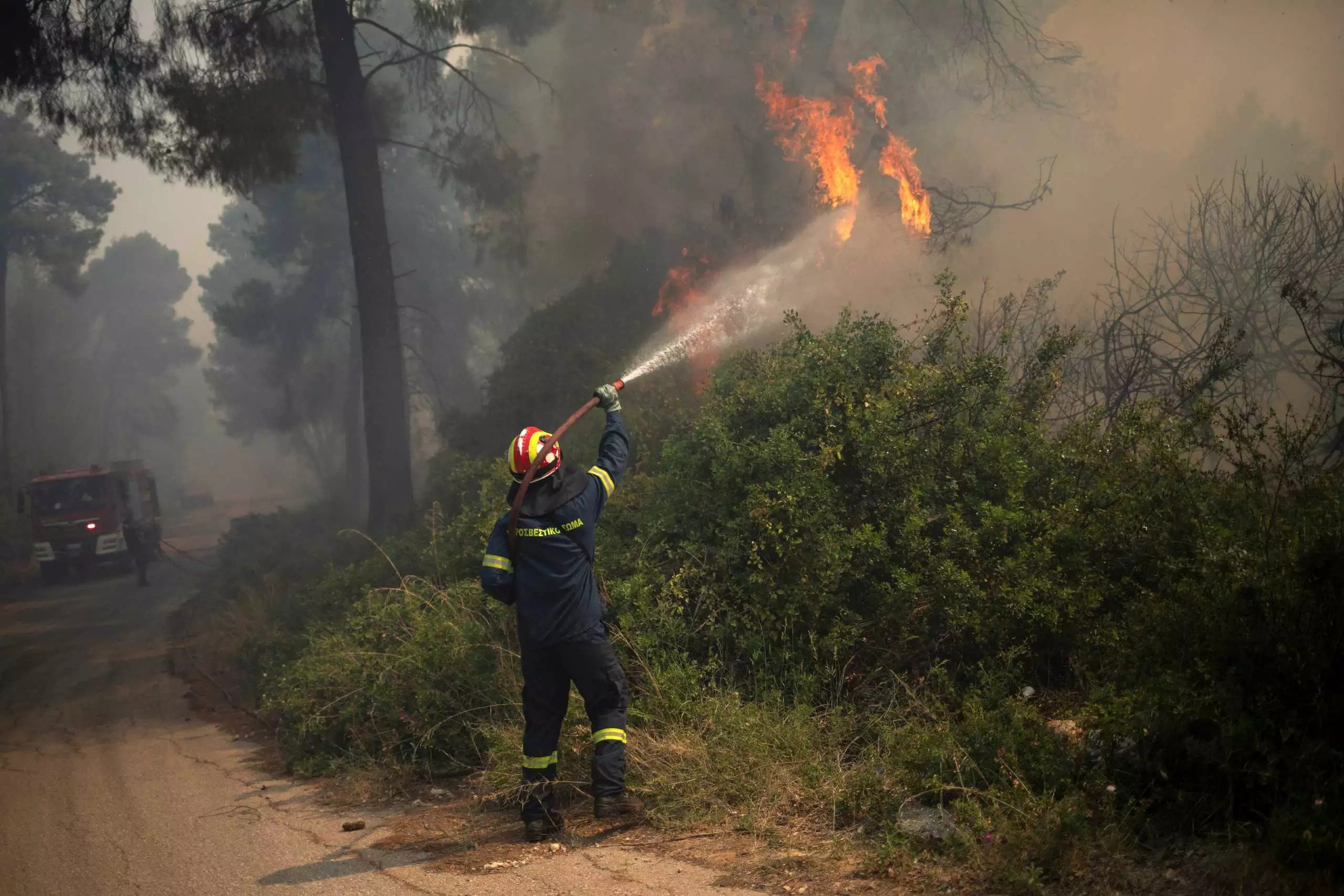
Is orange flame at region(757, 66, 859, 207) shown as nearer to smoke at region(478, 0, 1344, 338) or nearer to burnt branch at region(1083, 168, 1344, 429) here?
smoke at region(478, 0, 1344, 338)

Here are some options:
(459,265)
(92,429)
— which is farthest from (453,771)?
(92,429)

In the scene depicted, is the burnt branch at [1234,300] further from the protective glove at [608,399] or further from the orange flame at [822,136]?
the protective glove at [608,399]

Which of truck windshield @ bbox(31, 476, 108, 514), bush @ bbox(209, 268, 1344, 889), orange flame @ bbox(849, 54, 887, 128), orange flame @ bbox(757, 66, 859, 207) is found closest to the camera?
bush @ bbox(209, 268, 1344, 889)

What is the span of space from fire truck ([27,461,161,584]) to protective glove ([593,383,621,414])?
2013 cm

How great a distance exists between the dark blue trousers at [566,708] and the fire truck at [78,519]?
66.5ft

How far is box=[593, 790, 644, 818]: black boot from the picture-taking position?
496 centimetres

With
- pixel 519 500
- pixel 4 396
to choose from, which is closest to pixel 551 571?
pixel 519 500

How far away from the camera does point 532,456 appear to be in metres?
5.25

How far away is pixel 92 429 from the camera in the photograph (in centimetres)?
5384

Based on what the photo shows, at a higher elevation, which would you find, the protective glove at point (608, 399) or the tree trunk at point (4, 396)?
the tree trunk at point (4, 396)

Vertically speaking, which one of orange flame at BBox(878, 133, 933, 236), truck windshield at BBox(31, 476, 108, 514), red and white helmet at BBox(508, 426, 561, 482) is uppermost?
orange flame at BBox(878, 133, 933, 236)

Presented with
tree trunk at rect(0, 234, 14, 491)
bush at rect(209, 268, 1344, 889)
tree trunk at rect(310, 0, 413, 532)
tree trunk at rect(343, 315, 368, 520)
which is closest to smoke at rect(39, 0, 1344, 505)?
tree trunk at rect(310, 0, 413, 532)

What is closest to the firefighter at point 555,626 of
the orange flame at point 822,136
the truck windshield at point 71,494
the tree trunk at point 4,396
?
the orange flame at point 822,136

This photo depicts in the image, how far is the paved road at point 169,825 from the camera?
4555 millimetres
